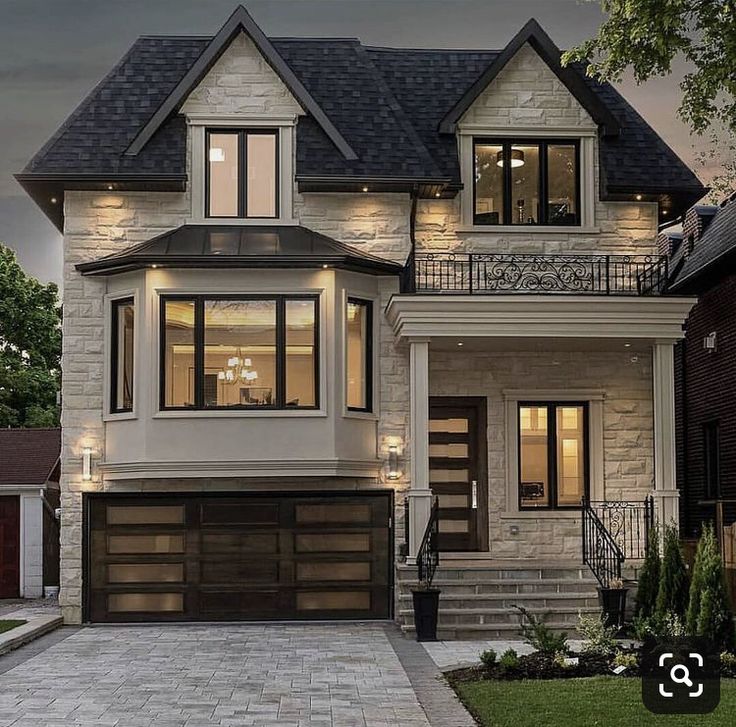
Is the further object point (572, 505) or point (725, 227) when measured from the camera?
point (725, 227)

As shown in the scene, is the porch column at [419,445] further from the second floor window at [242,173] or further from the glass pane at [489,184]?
the second floor window at [242,173]

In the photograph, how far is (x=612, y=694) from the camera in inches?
430

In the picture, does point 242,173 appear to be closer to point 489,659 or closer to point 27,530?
point 27,530

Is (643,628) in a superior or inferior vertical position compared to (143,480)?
inferior

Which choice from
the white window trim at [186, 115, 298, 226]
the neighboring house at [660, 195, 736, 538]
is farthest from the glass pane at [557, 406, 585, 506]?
the white window trim at [186, 115, 298, 226]

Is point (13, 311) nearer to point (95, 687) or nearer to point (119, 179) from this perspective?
point (119, 179)

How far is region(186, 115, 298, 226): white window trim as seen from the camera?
63.3 feet

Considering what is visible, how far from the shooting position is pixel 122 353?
18.9m

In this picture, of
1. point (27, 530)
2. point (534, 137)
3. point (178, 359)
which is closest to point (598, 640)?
point (178, 359)

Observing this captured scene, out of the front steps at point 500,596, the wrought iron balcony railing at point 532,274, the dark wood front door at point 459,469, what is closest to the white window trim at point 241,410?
the wrought iron balcony railing at point 532,274

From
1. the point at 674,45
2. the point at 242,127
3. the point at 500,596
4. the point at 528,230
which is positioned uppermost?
the point at 242,127

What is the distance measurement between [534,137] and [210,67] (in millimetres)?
5177

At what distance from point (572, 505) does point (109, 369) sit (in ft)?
24.2

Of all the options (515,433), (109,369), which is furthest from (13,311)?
(515,433)
